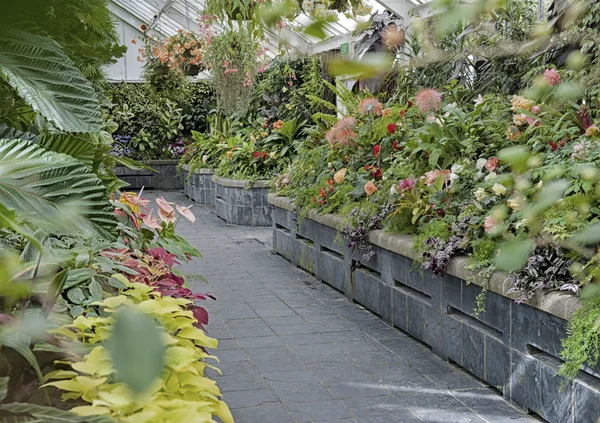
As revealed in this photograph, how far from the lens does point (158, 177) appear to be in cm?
1533

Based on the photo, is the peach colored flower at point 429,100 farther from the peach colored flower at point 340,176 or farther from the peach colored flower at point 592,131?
the peach colored flower at point 592,131

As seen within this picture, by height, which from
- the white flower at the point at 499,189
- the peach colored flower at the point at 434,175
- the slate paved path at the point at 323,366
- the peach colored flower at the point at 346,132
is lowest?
the slate paved path at the point at 323,366

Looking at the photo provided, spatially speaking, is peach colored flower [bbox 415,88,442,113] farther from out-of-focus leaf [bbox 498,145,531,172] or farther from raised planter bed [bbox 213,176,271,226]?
out-of-focus leaf [bbox 498,145,531,172]

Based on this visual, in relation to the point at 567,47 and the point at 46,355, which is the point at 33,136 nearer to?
the point at 46,355

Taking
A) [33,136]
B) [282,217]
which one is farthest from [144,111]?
[33,136]

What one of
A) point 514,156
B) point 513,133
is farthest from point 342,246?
point 514,156

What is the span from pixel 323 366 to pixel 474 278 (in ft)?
3.42

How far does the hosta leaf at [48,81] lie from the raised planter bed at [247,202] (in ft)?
28.0

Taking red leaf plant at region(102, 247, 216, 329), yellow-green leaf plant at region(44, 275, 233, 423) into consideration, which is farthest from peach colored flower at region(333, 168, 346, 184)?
yellow-green leaf plant at region(44, 275, 233, 423)

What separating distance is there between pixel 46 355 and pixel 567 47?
4.53 metres

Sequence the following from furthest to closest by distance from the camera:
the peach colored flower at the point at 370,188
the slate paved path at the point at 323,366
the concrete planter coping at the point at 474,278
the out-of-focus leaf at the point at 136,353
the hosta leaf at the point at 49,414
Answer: the peach colored flower at the point at 370,188, the slate paved path at the point at 323,366, the concrete planter coping at the point at 474,278, the hosta leaf at the point at 49,414, the out-of-focus leaf at the point at 136,353

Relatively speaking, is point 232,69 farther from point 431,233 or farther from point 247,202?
Result: point 431,233

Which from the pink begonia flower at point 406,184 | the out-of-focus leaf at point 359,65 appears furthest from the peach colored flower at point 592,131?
the out-of-focus leaf at point 359,65

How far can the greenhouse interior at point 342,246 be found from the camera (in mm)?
880
